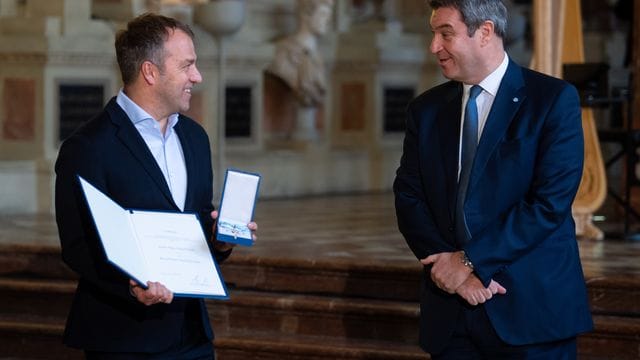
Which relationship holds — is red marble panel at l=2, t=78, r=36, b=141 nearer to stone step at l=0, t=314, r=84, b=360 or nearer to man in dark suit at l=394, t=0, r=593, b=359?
stone step at l=0, t=314, r=84, b=360

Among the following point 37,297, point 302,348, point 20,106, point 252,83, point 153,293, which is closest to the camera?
point 153,293

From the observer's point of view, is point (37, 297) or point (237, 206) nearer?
point (237, 206)

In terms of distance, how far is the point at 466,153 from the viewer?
3.84m

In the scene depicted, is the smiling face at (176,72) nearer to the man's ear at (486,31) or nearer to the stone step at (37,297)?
the man's ear at (486,31)

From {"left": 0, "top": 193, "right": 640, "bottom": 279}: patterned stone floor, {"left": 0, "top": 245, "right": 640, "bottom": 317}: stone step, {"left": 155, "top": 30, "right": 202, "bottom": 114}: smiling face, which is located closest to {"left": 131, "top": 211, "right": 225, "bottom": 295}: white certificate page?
{"left": 155, "top": 30, "right": 202, "bottom": 114}: smiling face

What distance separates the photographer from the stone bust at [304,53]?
11188 millimetres

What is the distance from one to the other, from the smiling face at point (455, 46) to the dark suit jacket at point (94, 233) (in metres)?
0.81

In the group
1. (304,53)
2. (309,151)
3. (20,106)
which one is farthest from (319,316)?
(309,151)

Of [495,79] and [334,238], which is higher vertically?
[495,79]

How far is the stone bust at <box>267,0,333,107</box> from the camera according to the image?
1119cm

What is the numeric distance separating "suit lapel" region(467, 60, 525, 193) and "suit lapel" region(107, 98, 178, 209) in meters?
0.84

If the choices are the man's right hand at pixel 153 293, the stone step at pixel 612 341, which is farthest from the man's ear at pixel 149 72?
the stone step at pixel 612 341

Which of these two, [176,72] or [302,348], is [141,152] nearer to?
[176,72]

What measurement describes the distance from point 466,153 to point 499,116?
0.45 ft
